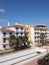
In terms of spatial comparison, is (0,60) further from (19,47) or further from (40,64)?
(19,47)

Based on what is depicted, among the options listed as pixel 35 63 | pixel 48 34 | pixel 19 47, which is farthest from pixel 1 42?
pixel 48 34

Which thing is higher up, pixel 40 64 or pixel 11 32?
pixel 11 32

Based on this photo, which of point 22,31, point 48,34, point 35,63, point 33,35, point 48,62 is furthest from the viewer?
point 48,34

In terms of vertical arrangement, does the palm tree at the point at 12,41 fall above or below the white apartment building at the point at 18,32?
below

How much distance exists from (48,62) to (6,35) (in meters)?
34.3

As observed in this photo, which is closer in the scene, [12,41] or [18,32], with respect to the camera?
[12,41]

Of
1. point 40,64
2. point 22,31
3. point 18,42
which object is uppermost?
point 22,31

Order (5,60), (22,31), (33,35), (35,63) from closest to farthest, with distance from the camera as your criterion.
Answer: (35,63)
(5,60)
(22,31)
(33,35)

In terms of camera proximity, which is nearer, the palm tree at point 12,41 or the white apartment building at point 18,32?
the palm tree at point 12,41

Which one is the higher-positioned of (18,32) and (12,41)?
(18,32)

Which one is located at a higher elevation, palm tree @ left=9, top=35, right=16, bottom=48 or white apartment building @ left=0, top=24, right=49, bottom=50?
white apartment building @ left=0, top=24, right=49, bottom=50

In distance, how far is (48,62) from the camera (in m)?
43.8

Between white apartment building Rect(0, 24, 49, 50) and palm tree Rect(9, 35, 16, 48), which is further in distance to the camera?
white apartment building Rect(0, 24, 49, 50)

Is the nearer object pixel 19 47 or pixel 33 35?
pixel 19 47
